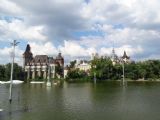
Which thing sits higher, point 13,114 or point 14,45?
point 14,45

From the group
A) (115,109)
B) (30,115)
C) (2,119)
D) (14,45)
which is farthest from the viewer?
(14,45)

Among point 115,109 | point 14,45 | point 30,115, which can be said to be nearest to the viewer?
point 30,115

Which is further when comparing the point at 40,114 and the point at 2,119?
the point at 40,114

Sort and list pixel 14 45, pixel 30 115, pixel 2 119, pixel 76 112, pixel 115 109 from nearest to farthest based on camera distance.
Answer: pixel 2 119
pixel 30 115
pixel 76 112
pixel 115 109
pixel 14 45

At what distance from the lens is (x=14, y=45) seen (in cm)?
5697

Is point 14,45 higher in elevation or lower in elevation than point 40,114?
higher

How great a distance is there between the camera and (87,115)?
147 feet

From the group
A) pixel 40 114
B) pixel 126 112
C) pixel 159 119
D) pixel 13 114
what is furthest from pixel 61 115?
pixel 159 119

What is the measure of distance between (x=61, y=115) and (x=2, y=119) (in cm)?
878

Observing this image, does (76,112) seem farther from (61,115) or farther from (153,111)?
(153,111)

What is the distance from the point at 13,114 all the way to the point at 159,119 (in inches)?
842

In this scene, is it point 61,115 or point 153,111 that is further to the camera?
point 153,111

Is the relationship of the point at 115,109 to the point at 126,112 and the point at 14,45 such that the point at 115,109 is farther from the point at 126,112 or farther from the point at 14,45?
the point at 14,45

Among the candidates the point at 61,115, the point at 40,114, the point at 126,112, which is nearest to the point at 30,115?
the point at 40,114
